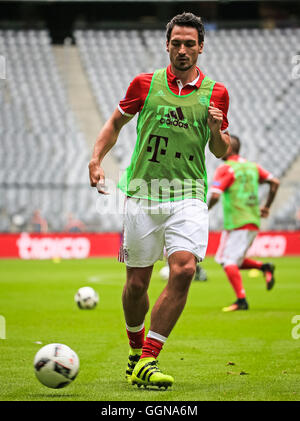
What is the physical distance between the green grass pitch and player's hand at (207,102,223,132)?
1.86 m

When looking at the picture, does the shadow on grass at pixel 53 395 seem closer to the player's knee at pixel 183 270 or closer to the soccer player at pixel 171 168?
the soccer player at pixel 171 168

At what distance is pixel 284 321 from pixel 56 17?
29547mm

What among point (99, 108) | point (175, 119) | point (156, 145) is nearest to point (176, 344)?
point (156, 145)

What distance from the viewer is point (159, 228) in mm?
5469

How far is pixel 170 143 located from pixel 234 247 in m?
5.46

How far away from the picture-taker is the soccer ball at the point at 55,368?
4969 millimetres

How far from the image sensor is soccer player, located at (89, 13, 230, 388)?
17.6 feet

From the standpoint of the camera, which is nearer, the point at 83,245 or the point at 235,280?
the point at 235,280

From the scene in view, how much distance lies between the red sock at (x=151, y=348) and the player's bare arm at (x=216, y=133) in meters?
1.51

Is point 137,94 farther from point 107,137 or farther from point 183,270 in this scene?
point 183,270

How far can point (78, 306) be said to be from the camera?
10.9 m

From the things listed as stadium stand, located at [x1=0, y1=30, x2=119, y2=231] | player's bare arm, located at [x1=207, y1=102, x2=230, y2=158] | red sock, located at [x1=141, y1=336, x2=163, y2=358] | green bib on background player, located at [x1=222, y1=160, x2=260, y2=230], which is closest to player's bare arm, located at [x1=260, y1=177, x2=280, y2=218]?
green bib on background player, located at [x1=222, y1=160, x2=260, y2=230]

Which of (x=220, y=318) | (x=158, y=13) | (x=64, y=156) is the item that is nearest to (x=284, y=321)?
(x=220, y=318)

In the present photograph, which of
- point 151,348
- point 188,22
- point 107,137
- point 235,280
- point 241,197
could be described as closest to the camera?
point 151,348
